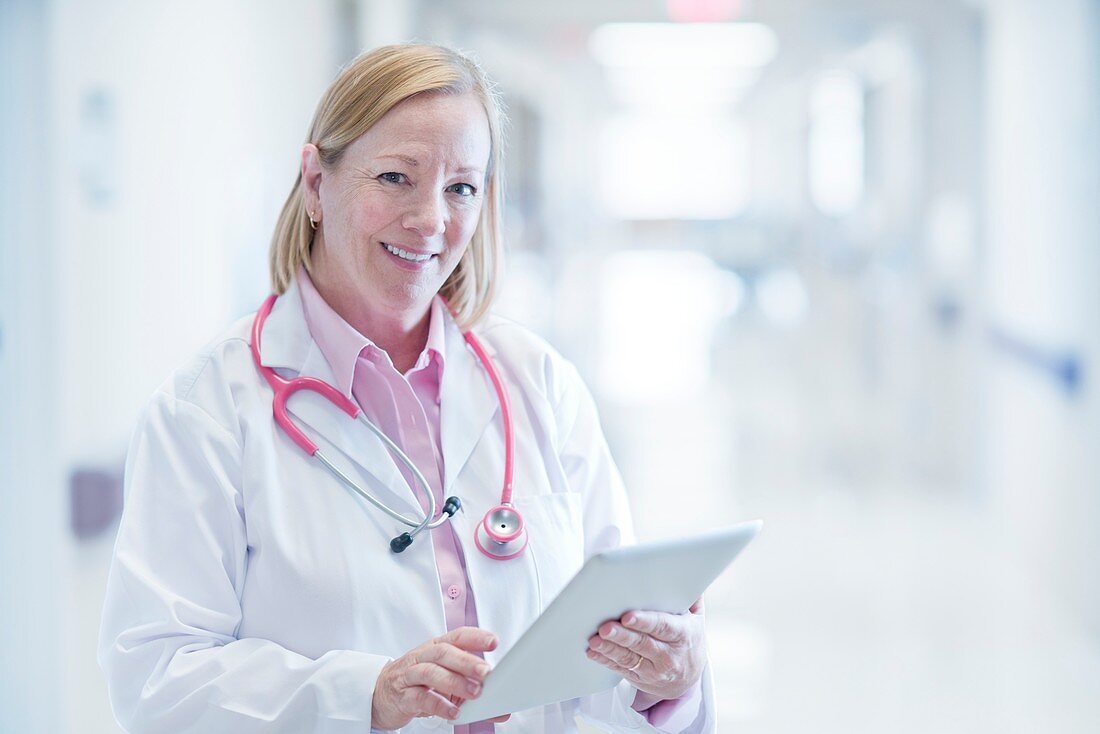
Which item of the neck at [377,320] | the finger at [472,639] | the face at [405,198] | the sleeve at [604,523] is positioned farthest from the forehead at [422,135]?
the finger at [472,639]

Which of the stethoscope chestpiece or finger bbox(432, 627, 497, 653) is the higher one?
the stethoscope chestpiece

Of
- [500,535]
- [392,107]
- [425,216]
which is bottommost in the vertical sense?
[500,535]

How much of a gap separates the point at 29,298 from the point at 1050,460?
3101 millimetres

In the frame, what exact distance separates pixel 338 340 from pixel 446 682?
0.42 meters

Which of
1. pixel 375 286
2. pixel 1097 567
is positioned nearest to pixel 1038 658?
pixel 1097 567

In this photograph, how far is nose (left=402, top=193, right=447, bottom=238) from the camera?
1190 millimetres

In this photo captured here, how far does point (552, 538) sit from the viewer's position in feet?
4.07

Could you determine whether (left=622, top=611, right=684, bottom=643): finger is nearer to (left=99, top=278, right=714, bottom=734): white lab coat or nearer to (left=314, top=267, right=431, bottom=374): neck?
(left=99, top=278, right=714, bottom=734): white lab coat

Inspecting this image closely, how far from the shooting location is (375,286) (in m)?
1.23

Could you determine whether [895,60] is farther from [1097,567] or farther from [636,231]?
[636,231]

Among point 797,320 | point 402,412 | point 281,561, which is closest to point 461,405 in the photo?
point 402,412

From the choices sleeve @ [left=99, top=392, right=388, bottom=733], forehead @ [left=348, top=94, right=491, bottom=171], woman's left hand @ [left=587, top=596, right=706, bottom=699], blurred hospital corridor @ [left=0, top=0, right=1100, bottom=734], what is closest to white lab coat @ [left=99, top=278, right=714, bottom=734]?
sleeve @ [left=99, top=392, right=388, bottom=733]

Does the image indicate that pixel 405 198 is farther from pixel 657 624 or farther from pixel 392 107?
pixel 657 624

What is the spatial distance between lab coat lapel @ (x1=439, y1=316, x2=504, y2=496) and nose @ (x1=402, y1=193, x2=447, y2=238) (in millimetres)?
180
